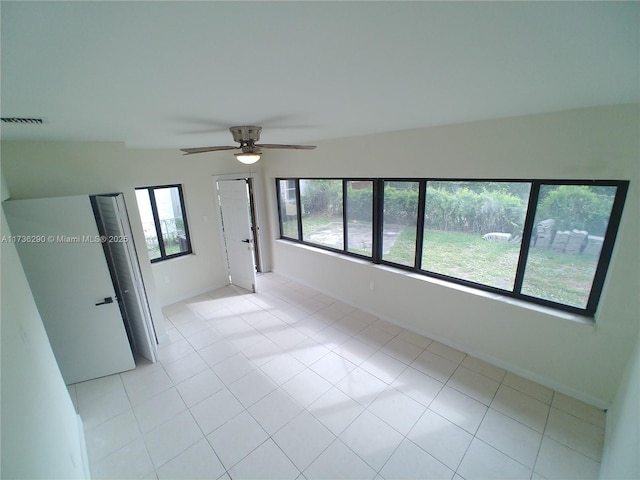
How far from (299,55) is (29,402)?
6.18 ft

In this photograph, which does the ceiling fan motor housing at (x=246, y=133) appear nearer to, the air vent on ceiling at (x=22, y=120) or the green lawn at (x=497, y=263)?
the air vent on ceiling at (x=22, y=120)

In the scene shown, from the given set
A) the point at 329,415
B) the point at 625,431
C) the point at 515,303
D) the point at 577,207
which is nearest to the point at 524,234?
the point at 577,207

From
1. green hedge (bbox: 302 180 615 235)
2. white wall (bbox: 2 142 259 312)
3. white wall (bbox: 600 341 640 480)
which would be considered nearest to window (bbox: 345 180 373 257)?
green hedge (bbox: 302 180 615 235)

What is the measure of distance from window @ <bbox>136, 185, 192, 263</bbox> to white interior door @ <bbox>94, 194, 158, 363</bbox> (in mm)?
1074

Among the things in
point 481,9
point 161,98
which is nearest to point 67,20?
point 161,98

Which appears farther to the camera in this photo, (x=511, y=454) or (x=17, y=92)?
(x=511, y=454)

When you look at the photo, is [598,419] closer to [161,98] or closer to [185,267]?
[161,98]

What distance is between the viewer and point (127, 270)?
273 cm

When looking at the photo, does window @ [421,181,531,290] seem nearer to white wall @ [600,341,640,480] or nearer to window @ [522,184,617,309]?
window @ [522,184,617,309]

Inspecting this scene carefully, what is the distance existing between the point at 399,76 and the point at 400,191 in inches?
87.8

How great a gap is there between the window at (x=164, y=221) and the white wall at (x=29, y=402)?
88.2 inches

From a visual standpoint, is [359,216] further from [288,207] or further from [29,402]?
[29,402]

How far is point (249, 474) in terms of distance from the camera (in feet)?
6.12

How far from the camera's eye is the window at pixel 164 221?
12.8ft
